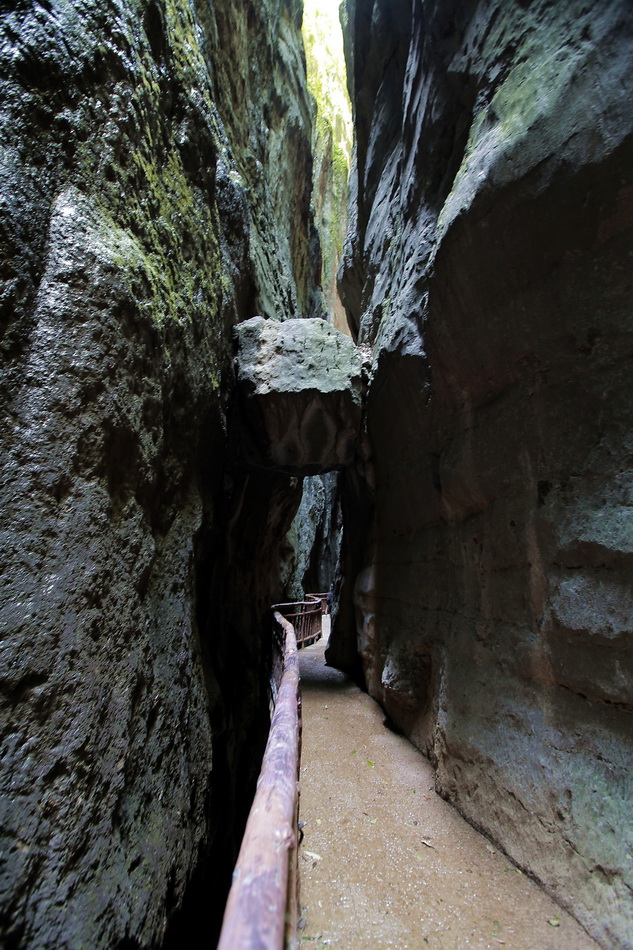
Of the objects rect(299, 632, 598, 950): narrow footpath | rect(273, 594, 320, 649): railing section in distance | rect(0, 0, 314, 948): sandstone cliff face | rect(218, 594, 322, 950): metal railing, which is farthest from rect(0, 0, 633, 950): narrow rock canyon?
rect(273, 594, 320, 649): railing section in distance

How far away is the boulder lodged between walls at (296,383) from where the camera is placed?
623 cm

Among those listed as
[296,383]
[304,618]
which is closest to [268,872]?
[296,383]

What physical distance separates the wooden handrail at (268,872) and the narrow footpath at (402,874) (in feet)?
4.42

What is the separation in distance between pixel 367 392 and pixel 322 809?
5.19m

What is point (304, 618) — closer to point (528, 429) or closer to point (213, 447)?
point (213, 447)

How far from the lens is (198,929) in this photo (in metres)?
4.00

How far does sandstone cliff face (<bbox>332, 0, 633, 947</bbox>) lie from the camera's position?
242cm

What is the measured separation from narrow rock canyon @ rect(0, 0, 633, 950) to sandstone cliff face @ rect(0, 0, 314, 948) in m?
0.02

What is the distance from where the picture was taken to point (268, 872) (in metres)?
1.26

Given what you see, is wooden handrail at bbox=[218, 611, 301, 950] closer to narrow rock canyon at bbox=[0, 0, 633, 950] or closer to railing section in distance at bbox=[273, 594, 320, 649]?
narrow rock canyon at bbox=[0, 0, 633, 950]

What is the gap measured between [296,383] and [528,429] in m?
3.70

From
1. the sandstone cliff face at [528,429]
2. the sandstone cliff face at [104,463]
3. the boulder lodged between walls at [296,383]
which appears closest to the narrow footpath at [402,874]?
the sandstone cliff face at [528,429]

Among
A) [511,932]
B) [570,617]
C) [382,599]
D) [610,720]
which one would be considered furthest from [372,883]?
[382,599]

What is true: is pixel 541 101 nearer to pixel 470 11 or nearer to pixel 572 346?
pixel 572 346
